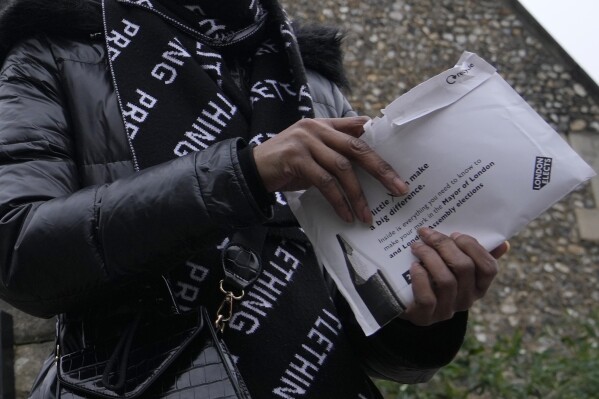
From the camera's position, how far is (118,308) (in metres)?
1.30

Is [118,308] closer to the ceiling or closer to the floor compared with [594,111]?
closer to the ceiling

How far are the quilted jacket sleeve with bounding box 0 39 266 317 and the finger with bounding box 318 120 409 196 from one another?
0.51 feet

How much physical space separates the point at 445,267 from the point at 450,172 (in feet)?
0.50

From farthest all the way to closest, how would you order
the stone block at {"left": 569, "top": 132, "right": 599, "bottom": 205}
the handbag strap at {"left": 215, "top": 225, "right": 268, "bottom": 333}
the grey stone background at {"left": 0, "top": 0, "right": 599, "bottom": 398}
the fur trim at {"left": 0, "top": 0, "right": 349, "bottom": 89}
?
the stone block at {"left": 569, "top": 132, "right": 599, "bottom": 205} < the grey stone background at {"left": 0, "top": 0, "right": 599, "bottom": 398} < the fur trim at {"left": 0, "top": 0, "right": 349, "bottom": 89} < the handbag strap at {"left": 215, "top": 225, "right": 268, "bottom": 333}

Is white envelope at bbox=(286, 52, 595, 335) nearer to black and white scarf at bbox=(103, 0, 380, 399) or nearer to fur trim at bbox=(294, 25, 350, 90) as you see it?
black and white scarf at bbox=(103, 0, 380, 399)

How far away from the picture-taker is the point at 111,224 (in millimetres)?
1202

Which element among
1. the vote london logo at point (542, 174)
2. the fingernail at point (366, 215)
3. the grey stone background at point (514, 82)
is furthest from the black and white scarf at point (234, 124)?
the grey stone background at point (514, 82)

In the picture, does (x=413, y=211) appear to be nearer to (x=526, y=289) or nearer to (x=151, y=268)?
(x=151, y=268)

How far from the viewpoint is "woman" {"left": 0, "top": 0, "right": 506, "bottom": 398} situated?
3.96 ft

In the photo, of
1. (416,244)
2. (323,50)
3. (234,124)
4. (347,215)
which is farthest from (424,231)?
(323,50)

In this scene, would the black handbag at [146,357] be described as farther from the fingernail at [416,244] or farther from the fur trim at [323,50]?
the fur trim at [323,50]

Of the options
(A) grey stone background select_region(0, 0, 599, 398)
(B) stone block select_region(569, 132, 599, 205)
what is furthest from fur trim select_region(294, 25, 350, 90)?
(B) stone block select_region(569, 132, 599, 205)

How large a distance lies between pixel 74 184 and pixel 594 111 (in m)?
6.32

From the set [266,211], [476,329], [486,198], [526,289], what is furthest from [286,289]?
[526,289]
